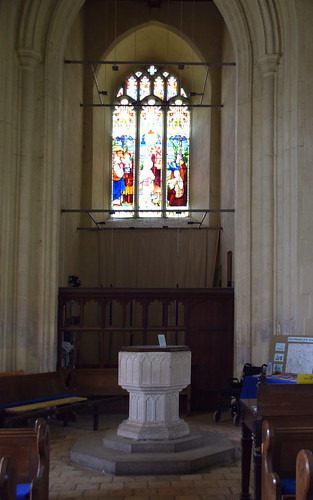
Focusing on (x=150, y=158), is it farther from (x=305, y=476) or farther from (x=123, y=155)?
(x=305, y=476)

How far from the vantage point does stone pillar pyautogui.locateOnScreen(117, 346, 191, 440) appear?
6699 millimetres

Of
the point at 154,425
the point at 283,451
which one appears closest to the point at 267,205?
the point at 154,425

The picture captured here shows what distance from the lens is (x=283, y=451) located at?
4.12 meters

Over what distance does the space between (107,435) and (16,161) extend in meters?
4.91

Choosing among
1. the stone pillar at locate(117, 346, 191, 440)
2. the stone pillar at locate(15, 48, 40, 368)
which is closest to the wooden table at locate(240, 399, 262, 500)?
the stone pillar at locate(117, 346, 191, 440)

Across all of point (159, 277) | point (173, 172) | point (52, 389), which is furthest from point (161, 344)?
point (173, 172)

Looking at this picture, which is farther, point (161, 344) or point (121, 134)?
point (121, 134)

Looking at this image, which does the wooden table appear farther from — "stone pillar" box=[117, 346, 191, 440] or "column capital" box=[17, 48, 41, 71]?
"column capital" box=[17, 48, 41, 71]

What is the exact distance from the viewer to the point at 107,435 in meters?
7.09

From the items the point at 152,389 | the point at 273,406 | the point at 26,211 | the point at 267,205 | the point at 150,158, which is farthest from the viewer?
the point at 150,158

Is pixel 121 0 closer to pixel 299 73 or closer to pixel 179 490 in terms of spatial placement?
pixel 299 73

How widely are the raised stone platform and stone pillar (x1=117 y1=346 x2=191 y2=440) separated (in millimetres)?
116

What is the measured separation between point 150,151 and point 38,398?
906cm

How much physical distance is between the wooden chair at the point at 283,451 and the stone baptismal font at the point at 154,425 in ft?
7.52
